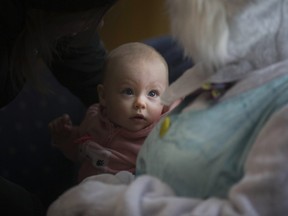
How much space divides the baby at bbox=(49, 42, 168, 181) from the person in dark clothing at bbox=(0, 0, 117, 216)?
4.4 inches

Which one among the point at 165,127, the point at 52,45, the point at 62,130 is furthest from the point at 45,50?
the point at 165,127

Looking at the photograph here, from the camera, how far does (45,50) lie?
1.05 m

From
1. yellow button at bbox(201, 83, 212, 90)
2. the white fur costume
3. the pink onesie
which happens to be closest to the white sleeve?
the white fur costume

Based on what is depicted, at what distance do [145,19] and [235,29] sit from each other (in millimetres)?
956

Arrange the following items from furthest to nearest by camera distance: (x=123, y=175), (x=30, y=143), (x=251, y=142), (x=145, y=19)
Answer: (x=145, y=19) < (x=30, y=143) < (x=123, y=175) < (x=251, y=142)

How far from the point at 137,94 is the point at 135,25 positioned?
0.63 meters

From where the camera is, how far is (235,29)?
0.59m

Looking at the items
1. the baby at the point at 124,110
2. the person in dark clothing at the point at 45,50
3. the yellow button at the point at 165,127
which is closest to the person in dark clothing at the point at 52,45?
the person in dark clothing at the point at 45,50

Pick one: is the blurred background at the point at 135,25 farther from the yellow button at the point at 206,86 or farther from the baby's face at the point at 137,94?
the yellow button at the point at 206,86

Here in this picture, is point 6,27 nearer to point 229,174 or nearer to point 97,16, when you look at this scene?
point 97,16

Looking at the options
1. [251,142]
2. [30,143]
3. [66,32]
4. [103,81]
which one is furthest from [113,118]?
[251,142]

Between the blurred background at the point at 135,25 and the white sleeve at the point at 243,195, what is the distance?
944 millimetres

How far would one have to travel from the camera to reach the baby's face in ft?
3.11

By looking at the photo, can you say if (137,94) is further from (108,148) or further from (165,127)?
(165,127)
